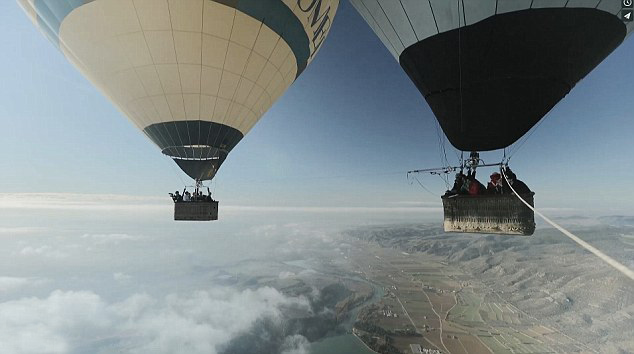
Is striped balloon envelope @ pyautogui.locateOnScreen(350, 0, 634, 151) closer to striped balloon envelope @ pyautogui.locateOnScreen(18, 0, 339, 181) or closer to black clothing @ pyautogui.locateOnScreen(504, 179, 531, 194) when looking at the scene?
black clothing @ pyautogui.locateOnScreen(504, 179, 531, 194)

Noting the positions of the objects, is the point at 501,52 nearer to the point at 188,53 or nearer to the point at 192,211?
the point at 188,53

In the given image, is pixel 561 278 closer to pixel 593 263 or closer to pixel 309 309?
pixel 593 263

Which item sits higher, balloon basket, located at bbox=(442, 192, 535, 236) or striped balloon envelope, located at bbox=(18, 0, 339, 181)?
striped balloon envelope, located at bbox=(18, 0, 339, 181)

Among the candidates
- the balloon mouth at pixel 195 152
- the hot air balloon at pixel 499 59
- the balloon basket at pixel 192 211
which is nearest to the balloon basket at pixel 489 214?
the hot air balloon at pixel 499 59

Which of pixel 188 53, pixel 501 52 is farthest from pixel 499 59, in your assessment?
pixel 188 53

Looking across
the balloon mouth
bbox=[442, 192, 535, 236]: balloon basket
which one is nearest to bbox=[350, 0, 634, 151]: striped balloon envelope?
bbox=[442, 192, 535, 236]: balloon basket

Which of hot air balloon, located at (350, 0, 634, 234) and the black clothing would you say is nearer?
hot air balloon, located at (350, 0, 634, 234)

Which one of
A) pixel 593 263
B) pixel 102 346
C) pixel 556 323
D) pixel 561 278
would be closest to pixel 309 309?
pixel 102 346
